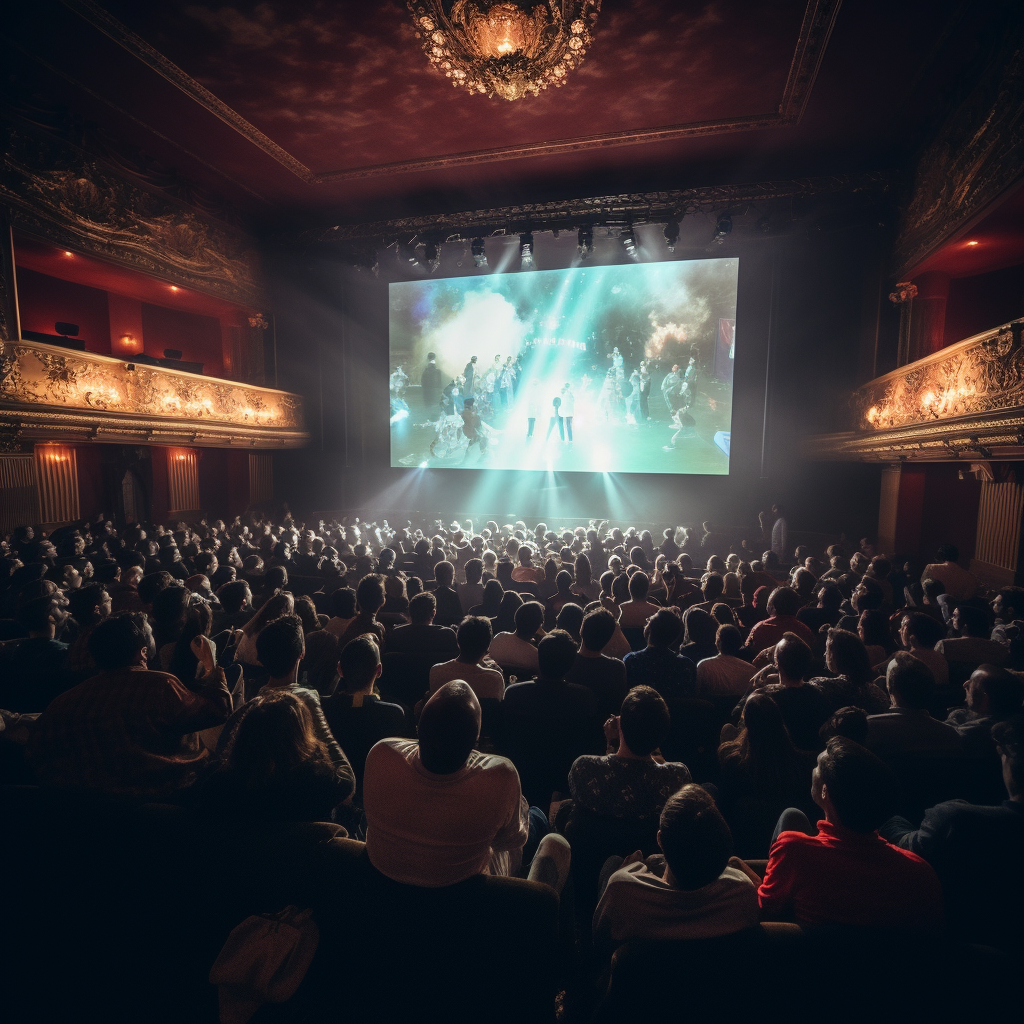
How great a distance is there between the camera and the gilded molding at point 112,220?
8.96 meters

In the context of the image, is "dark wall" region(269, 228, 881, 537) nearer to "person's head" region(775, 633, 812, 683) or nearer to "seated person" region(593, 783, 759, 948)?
"person's head" region(775, 633, 812, 683)

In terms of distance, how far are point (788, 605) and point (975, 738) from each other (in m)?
1.82

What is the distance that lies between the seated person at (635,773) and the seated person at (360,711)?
105 centimetres

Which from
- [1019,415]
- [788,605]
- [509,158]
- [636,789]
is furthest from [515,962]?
[509,158]

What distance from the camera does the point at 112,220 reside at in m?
10.5

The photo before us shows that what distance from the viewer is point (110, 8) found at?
700 cm

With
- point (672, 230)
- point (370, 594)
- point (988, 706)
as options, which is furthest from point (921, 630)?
point (672, 230)

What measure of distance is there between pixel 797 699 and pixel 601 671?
1077 millimetres

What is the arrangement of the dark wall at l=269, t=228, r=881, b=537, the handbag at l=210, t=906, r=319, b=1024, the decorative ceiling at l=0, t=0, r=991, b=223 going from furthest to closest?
the dark wall at l=269, t=228, r=881, b=537
the decorative ceiling at l=0, t=0, r=991, b=223
the handbag at l=210, t=906, r=319, b=1024

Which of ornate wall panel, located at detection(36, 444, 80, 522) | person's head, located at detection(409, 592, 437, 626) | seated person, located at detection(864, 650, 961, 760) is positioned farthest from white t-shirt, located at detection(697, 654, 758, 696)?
ornate wall panel, located at detection(36, 444, 80, 522)

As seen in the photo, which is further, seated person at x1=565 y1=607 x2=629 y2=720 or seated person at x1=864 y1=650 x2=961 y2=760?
seated person at x1=565 y1=607 x2=629 y2=720

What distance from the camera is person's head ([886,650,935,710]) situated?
269 cm

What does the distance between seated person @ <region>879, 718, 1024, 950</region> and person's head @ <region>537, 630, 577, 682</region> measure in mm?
1576

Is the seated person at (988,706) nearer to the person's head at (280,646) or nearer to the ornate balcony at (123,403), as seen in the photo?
the person's head at (280,646)
